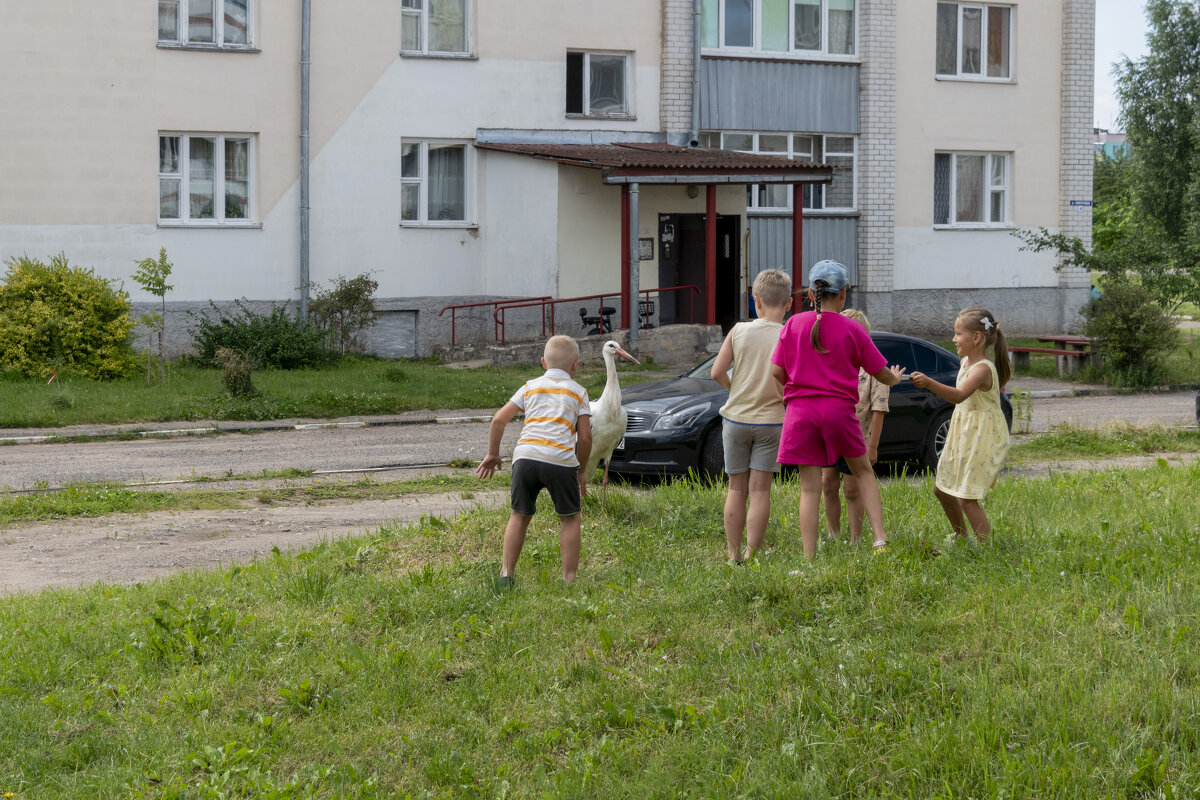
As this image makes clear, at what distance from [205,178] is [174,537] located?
15949 mm

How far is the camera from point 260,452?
1465cm

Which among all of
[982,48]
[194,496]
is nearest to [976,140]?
[982,48]

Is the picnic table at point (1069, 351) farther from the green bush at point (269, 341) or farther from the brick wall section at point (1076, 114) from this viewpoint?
the green bush at point (269, 341)

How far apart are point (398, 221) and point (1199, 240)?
18413 millimetres

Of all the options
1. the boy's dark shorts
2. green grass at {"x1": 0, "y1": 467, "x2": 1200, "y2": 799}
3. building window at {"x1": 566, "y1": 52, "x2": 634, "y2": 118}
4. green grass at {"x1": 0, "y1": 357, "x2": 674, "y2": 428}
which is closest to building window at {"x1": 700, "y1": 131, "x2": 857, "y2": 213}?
building window at {"x1": 566, "y1": 52, "x2": 634, "y2": 118}

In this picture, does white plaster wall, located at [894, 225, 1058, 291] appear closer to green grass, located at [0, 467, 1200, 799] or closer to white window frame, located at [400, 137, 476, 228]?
white window frame, located at [400, 137, 476, 228]

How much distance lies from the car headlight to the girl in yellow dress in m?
4.50

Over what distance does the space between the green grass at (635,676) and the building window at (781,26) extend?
2197cm

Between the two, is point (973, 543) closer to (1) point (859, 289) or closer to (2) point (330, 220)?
(2) point (330, 220)

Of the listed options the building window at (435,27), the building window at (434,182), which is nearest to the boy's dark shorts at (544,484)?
the building window at (434,182)

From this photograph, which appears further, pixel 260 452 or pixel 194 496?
pixel 260 452

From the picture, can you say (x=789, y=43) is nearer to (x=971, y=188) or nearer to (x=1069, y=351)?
(x=971, y=188)

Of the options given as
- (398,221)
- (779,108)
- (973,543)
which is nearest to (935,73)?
(779,108)

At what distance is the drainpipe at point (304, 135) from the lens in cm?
2423
